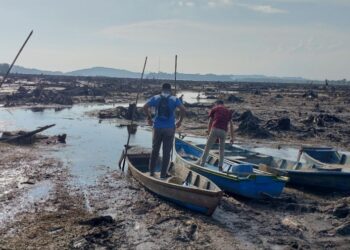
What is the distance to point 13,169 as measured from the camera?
14891 millimetres

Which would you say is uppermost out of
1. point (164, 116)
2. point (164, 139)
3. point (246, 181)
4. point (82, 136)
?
point (164, 116)

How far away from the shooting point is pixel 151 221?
10.2 metres

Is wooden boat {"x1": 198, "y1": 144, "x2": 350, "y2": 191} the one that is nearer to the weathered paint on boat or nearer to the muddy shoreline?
the muddy shoreline

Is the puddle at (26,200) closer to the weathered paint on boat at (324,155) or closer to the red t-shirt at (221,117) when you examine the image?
the red t-shirt at (221,117)

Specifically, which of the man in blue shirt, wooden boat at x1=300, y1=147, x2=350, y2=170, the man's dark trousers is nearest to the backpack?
the man in blue shirt

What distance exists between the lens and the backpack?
11.6m

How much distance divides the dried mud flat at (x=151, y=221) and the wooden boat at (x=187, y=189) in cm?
23

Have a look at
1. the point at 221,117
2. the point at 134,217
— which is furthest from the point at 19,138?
the point at 134,217

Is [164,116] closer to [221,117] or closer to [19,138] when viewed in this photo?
[221,117]

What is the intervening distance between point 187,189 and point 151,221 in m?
1.13

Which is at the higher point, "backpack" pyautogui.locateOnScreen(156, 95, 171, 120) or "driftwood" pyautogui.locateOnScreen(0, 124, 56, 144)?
"backpack" pyautogui.locateOnScreen(156, 95, 171, 120)

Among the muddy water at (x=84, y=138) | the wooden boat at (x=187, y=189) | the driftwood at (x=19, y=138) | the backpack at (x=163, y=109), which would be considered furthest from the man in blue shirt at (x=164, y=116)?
the driftwood at (x=19, y=138)

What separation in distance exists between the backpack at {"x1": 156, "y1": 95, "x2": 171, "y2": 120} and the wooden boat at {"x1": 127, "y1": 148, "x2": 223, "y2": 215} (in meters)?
1.66

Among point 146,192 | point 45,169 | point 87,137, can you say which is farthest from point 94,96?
point 146,192
